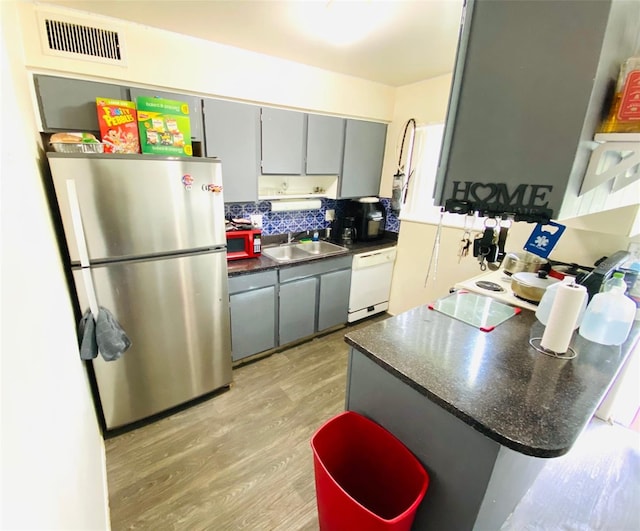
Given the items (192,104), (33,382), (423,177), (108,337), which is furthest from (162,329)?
(423,177)

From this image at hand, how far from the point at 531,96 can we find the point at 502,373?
844mm

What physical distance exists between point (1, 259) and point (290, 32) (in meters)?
2.00

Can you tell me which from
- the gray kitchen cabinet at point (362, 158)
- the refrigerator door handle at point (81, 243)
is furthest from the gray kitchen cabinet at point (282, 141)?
the refrigerator door handle at point (81, 243)

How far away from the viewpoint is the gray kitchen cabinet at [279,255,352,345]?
2.54 metres

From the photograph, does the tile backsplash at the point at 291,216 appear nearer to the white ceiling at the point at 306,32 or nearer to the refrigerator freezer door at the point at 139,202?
the refrigerator freezer door at the point at 139,202

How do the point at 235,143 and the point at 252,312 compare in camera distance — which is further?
the point at 252,312

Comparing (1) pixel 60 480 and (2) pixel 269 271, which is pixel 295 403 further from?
(1) pixel 60 480

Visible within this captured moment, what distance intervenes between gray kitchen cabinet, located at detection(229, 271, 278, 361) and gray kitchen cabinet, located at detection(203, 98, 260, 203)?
25.4 inches

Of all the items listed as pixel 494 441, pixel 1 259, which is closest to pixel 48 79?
pixel 1 259

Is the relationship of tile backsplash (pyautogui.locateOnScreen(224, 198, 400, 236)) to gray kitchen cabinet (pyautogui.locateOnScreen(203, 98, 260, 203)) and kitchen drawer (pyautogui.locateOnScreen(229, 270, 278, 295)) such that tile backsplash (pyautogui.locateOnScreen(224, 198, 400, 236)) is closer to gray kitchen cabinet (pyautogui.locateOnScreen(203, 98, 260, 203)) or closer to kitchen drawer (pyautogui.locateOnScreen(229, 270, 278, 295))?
gray kitchen cabinet (pyautogui.locateOnScreen(203, 98, 260, 203))

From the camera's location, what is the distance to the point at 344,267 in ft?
9.32

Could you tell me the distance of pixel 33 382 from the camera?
25.0 inches

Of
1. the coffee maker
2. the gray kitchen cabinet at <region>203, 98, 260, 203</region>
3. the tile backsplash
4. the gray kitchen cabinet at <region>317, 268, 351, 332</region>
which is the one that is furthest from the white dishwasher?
the gray kitchen cabinet at <region>203, 98, 260, 203</region>

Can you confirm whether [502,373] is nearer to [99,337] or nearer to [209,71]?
[99,337]
